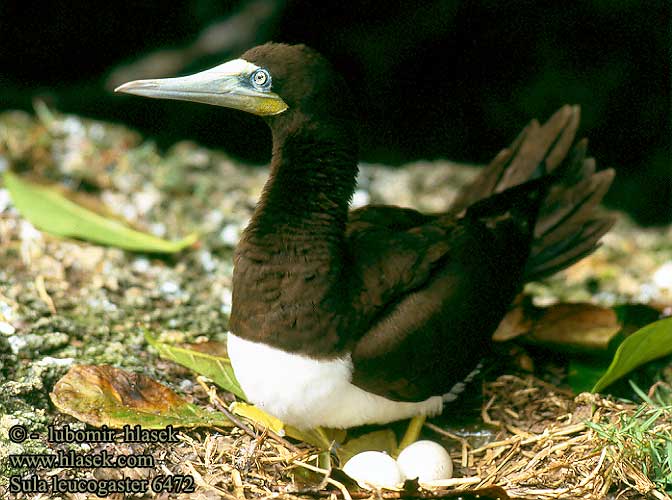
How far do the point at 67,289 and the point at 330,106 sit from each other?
1792 mm

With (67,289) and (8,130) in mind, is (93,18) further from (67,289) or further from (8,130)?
(67,289)

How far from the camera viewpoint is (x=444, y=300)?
11.2 feet

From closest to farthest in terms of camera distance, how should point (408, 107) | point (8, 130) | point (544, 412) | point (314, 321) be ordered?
point (314, 321), point (544, 412), point (8, 130), point (408, 107)

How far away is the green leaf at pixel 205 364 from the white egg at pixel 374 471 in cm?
68

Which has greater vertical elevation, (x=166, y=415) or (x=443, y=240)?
(x=443, y=240)

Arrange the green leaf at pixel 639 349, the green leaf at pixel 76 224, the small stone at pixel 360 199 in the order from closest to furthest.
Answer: the green leaf at pixel 639 349 < the green leaf at pixel 76 224 < the small stone at pixel 360 199

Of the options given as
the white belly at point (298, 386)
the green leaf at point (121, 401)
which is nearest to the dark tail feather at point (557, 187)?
the white belly at point (298, 386)

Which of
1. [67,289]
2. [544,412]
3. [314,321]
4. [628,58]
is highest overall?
[628,58]

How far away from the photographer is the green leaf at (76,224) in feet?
15.2

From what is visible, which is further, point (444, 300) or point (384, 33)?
point (384, 33)

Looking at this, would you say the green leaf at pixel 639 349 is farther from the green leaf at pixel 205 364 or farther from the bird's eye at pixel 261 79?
the bird's eye at pixel 261 79

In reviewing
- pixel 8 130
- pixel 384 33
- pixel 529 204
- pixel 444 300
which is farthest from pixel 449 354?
pixel 8 130

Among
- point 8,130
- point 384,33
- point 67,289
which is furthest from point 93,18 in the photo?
point 67,289

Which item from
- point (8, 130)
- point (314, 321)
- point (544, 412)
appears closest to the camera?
point (314, 321)
